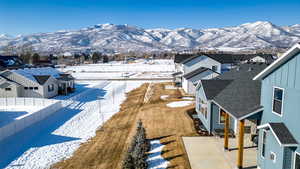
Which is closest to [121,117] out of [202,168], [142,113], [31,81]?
[142,113]

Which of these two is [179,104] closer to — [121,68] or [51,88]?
[51,88]

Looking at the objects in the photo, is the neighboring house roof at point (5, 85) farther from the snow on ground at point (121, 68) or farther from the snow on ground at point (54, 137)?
the snow on ground at point (121, 68)

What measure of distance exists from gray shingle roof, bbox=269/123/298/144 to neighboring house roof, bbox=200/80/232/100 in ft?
22.4

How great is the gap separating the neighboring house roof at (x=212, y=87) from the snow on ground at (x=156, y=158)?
16.3 ft

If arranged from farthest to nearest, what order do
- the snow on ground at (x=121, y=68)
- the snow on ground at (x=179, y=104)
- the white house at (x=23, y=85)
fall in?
the snow on ground at (x=121, y=68), the white house at (x=23, y=85), the snow on ground at (x=179, y=104)

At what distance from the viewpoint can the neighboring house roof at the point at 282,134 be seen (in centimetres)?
734

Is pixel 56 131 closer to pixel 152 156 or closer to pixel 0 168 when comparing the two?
pixel 0 168

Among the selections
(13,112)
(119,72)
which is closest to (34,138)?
(13,112)

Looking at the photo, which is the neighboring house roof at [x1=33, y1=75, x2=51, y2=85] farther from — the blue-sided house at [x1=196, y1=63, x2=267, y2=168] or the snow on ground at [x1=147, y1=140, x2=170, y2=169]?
the blue-sided house at [x1=196, y1=63, x2=267, y2=168]

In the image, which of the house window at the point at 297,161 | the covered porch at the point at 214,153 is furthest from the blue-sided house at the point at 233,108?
the house window at the point at 297,161

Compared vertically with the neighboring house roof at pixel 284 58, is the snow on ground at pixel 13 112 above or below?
below

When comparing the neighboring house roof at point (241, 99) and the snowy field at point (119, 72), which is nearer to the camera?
the neighboring house roof at point (241, 99)

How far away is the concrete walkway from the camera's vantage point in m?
11.1

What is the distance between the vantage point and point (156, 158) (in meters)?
12.2
